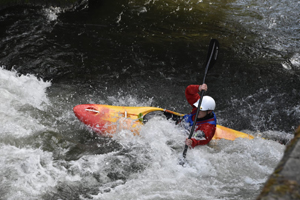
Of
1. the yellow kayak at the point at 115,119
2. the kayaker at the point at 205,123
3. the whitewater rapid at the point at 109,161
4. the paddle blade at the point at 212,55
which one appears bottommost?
the whitewater rapid at the point at 109,161

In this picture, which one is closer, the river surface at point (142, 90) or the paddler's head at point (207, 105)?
the river surface at point (142, 90)

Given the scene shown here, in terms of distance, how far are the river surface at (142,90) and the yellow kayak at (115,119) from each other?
A: 126 millimetres

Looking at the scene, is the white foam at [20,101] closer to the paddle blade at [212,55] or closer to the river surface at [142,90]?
the river surface at [142,90]

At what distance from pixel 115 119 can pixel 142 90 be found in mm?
1534

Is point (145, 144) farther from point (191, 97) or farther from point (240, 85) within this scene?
point (240, 85)

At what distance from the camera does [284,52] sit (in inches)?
284

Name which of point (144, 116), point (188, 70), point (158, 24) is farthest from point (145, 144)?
point (158, 24)

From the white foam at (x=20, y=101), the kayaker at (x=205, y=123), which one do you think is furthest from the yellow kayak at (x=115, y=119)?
the white foam at (x=20, y=101)

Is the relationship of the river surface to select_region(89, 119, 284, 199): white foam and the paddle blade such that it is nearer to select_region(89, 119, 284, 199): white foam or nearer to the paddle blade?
select_region(89, 119, 284, 199): white foam

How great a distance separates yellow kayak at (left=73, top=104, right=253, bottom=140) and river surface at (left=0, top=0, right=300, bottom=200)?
0.13 meters

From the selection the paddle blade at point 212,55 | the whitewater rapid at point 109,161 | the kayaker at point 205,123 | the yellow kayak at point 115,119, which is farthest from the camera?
the paddle blade at point 212,55

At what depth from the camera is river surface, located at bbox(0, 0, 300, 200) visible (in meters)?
3.59

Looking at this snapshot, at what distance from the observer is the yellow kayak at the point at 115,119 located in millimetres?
4531

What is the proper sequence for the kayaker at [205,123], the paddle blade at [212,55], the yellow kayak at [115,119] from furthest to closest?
the paddle blade at [212,55] < the yellow kayak at [115,119] < the kayaker at [205,123]
